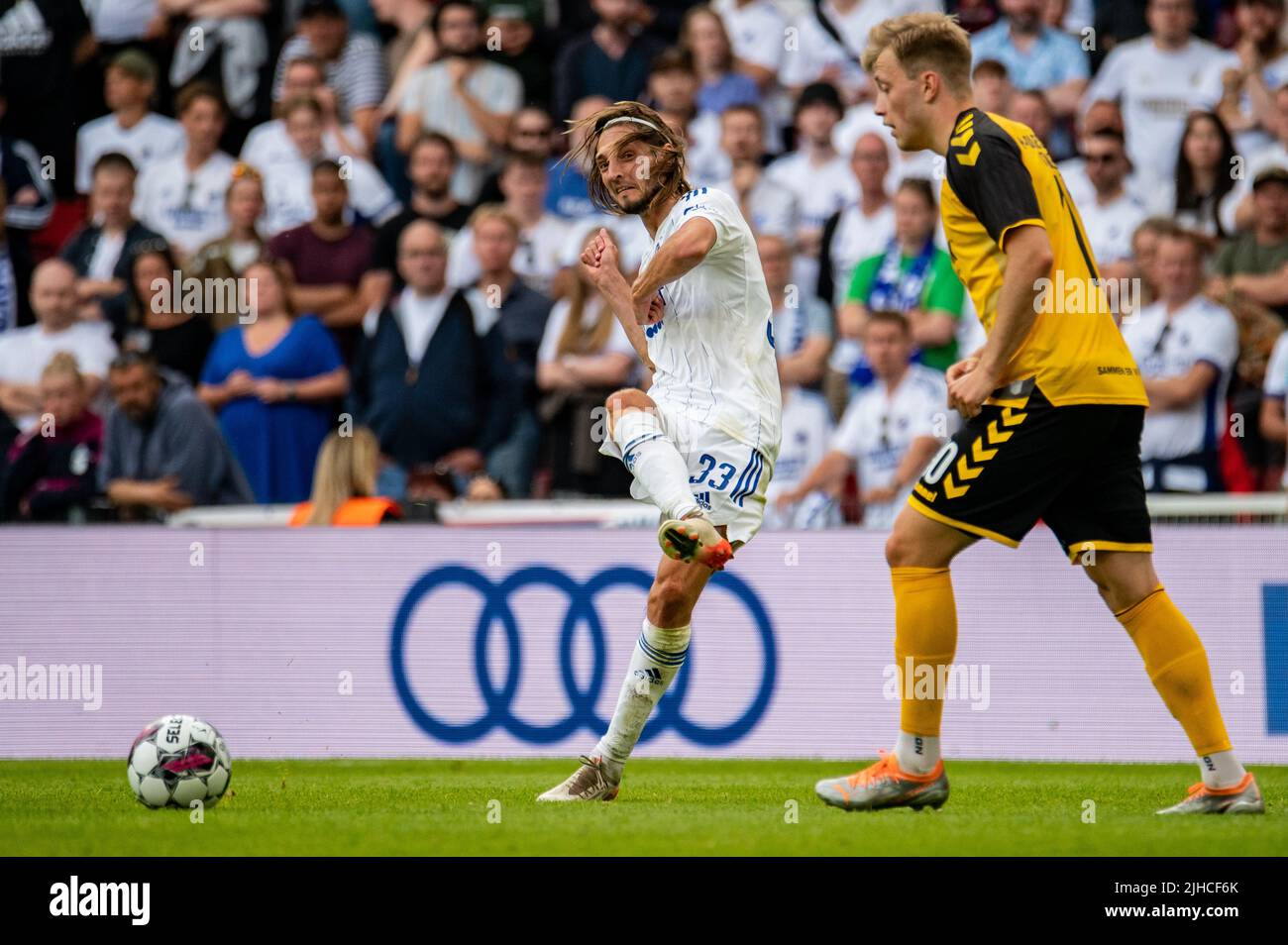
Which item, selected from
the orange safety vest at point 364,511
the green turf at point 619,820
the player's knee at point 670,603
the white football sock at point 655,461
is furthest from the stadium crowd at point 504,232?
the white football sock at point 655,461

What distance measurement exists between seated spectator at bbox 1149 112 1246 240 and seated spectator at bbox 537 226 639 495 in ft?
12.0

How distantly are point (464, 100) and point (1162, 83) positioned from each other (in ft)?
16.3

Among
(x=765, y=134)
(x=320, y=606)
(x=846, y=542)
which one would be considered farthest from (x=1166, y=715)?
(x=765, y=134)

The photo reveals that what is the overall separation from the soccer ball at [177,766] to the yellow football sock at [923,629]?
2516 mm

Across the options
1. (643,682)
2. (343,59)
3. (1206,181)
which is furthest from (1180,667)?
(343,59)

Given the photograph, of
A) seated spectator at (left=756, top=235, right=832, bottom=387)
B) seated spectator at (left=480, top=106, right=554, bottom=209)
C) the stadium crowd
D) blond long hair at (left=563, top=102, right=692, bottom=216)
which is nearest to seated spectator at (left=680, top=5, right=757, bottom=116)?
the stadium crowd

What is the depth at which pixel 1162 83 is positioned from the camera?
12.6 m

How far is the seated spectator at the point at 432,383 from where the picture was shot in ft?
39.7

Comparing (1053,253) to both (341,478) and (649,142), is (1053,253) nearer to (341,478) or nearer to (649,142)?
(649,142)

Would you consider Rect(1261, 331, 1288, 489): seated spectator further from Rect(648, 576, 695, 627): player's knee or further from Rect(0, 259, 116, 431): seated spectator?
Rect(0, 259, 116, 431): seated spectator

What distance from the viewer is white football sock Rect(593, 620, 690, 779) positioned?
6.78 m

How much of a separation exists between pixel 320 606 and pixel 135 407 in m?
2.70

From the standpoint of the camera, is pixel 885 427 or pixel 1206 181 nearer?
pixel 885 427

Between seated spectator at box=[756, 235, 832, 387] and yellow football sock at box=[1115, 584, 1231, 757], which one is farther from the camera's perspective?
seated spectator at box=[756, 235, 832, 387]
